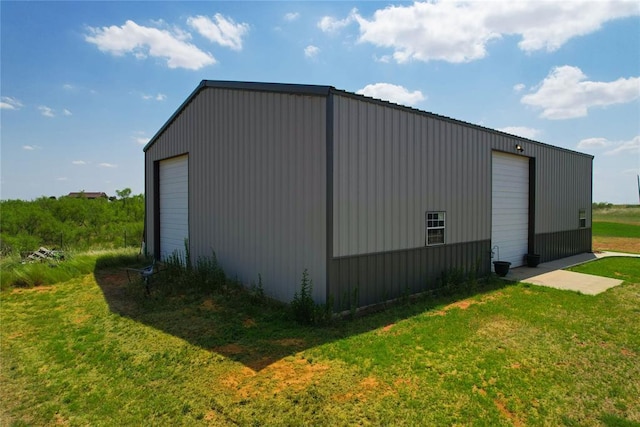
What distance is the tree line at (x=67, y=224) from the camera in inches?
805

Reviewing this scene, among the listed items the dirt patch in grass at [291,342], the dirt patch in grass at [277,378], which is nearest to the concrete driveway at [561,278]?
the dirt patch in grass at [291,342]

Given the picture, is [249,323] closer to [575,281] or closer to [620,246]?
[575,281]

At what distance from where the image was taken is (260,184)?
23.5 feet

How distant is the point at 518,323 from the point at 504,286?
2922 mm

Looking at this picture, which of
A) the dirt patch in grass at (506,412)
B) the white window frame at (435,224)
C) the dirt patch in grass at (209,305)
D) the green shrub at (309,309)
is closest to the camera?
the dirt patch in grass at (506,412)

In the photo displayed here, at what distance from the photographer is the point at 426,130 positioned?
770 centimetres

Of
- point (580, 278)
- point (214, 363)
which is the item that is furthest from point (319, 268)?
point (580, 278)

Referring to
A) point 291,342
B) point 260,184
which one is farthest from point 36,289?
point 291,342

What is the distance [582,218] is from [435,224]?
10.5 metres

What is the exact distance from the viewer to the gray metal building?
6.05 metres

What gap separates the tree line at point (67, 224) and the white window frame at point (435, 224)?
1629 centimetres

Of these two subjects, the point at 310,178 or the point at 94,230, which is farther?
the point at 94,230

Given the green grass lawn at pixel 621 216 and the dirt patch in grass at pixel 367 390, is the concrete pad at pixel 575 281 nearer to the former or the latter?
the dirt patch in grass at pixel 367 390

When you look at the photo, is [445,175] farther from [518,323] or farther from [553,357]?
[553,357]
